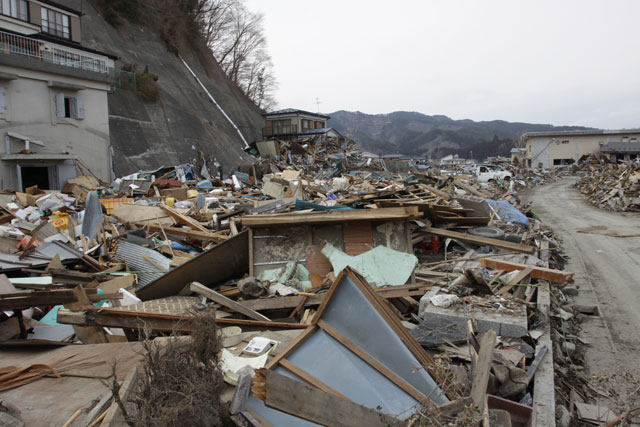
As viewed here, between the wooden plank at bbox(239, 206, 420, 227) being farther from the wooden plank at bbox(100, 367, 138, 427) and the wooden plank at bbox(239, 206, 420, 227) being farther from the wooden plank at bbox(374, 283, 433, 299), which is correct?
the wooden plank at bbox(100, 367, 138, 427)

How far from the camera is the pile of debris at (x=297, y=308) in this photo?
2941 millimetres

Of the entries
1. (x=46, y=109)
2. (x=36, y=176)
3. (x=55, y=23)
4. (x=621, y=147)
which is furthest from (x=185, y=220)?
(x=621, y=147)

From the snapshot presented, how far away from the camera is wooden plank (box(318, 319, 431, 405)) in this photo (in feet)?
9.45

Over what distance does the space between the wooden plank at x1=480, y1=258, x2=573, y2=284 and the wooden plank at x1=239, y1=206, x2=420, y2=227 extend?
1564 millimetres

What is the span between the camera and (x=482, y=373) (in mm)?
3287

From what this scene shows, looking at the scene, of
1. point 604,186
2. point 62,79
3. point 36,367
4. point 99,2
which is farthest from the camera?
point 99,2

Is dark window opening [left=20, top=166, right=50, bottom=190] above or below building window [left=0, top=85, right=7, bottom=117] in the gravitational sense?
below

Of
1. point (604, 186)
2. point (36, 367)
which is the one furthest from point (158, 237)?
point (604, 186)

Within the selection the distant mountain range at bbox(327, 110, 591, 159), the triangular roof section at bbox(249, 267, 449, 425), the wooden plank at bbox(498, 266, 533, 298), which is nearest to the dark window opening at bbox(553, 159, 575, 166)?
the distant mountain range at bbox(327, 110, 591, 159)

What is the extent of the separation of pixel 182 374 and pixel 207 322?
16.4 inches

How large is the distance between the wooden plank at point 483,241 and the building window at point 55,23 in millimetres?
26929

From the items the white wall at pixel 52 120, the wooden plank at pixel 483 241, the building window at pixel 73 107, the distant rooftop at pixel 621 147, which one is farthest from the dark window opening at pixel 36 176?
the distant rooftop at pixel 621 147

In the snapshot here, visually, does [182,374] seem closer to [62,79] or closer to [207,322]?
[207,322]

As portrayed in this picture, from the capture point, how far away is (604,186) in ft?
71.1
